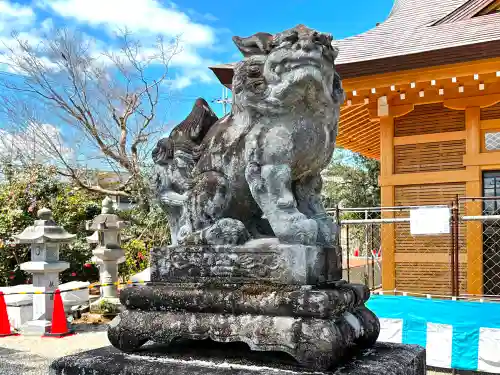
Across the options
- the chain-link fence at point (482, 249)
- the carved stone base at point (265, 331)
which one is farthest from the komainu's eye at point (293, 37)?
the chain-link fence at point (482, 249)

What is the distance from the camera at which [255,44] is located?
241 cm

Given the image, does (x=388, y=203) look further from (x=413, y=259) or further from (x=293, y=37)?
(x=293, y=37)

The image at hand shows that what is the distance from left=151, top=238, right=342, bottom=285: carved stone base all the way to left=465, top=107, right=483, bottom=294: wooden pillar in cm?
551

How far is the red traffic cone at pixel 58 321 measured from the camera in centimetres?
857

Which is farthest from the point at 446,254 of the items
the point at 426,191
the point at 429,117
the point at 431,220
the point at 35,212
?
the point at 35,212

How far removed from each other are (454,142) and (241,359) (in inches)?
247

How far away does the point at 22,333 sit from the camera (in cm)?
883

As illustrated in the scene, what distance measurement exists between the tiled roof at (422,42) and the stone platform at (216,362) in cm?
487

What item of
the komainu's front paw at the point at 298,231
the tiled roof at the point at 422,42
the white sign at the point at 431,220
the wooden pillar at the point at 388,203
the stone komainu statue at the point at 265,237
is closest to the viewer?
the stone komainu statue at the point at 265,237

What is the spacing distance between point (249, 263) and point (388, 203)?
5909mm

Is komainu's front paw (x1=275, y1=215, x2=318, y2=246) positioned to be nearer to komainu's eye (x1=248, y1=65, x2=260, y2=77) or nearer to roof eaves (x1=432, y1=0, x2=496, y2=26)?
komainu's eye (x1=248, y1=65, x2=260, y2=77)

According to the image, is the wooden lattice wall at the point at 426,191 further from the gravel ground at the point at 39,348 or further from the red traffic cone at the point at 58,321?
the red traffic cone at the point at 58,321

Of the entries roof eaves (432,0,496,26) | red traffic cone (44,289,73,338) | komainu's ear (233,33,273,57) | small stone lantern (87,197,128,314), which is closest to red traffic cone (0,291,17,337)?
red traffic cone (44,289,73,338)

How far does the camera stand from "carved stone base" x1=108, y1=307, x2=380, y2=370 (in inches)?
76.8
